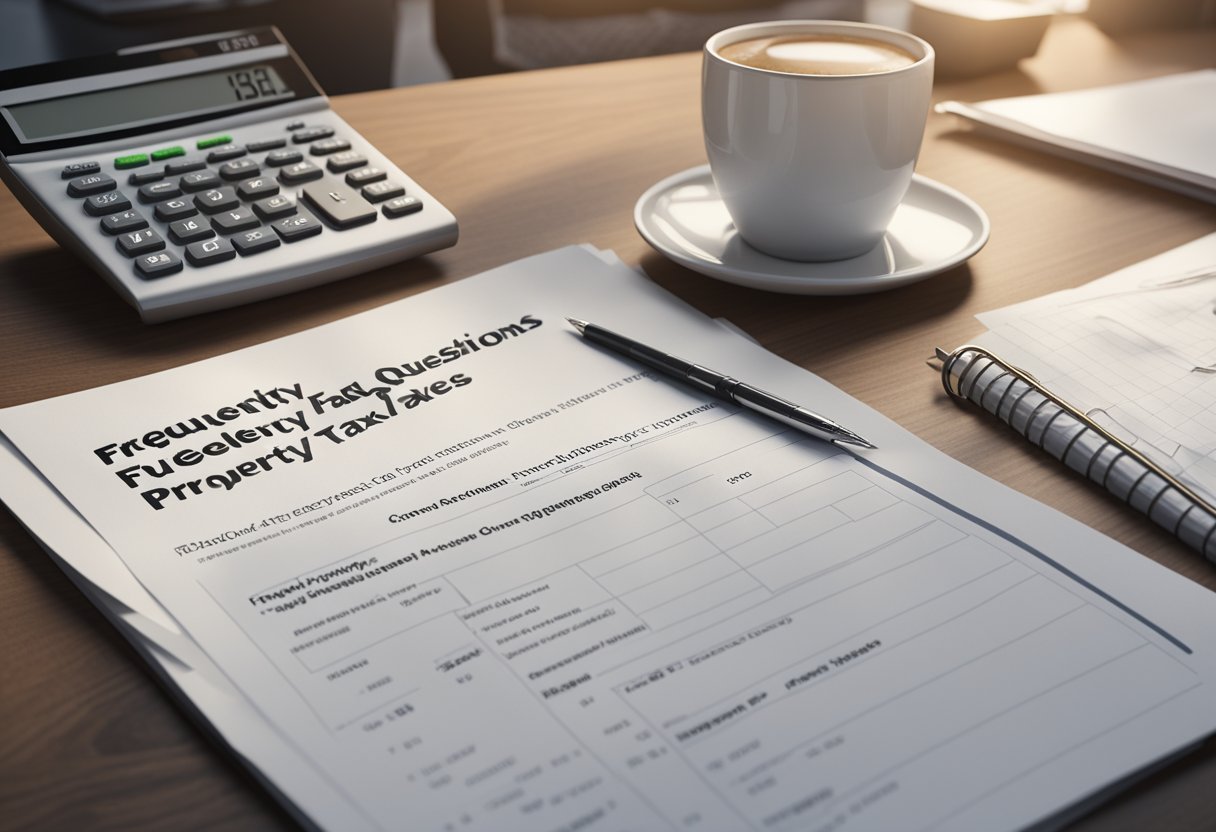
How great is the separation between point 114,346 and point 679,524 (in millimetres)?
303

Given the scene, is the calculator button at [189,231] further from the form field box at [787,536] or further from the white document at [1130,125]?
the white document at [1130,125]

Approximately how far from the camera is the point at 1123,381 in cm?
47

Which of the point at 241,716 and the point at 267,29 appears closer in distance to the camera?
the point at 241,716

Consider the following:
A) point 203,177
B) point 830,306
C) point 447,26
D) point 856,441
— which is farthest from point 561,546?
point 447,26

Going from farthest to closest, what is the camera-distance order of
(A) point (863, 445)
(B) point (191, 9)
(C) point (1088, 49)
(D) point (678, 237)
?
(B) point (191, 9), (C) point (1088, 49), (D) point (678, 237), (A) point (863, 445)

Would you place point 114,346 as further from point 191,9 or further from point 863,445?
point 191,9

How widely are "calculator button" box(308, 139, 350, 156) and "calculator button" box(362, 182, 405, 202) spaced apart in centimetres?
4

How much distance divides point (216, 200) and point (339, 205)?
6 cm

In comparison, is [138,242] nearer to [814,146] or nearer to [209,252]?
[209,252]

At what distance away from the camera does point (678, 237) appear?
590mm

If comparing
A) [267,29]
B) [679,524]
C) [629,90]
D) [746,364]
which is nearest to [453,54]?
[629,90]

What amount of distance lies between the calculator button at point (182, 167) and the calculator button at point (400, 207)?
0.11 m

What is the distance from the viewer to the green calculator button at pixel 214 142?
0.62 m

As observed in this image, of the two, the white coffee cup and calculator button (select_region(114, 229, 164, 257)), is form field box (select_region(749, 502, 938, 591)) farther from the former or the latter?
calculator button (select_region(114, 229, 164, 257))
